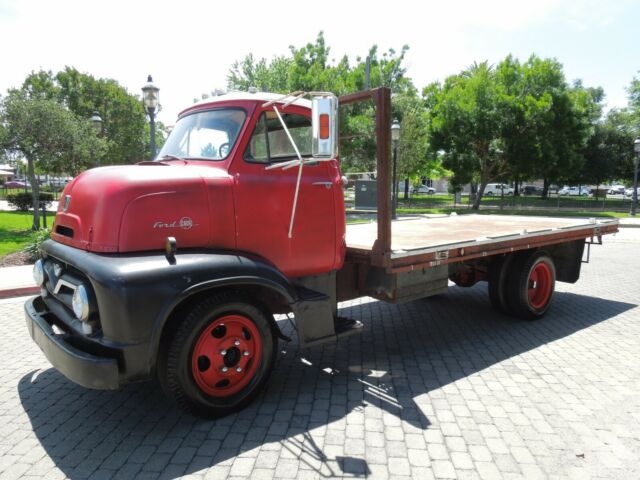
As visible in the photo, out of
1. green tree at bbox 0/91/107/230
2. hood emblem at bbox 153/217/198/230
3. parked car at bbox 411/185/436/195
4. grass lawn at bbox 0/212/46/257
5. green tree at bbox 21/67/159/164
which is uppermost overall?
green tree at bbox 21/67/159/164

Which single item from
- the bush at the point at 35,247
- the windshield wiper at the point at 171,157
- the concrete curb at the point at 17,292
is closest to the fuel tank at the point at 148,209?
the windshield wiper at the point at 171,157

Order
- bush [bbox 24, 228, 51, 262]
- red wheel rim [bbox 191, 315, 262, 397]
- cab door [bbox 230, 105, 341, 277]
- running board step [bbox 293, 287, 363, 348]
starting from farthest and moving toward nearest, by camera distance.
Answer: bush [bbox 24, 228, 51, 262]
running board step [bbox 293, 287, 363, 348]
cab door [bbox 230, 105, 341, 277]
red wheel rim [bbox 191, 315, 262, 397]

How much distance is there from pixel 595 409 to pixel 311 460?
7.80 ft

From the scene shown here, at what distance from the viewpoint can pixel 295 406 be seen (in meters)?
3.90

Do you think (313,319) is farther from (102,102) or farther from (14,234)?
(102,102)

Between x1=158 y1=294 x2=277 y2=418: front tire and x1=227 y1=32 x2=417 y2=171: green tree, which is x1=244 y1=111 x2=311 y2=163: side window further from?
x1=227 y1=32 x2=417 y2=171: green tree

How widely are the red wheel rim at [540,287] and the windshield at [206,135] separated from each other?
455 centimetres

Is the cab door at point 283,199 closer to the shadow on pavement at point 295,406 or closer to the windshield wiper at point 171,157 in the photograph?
the windshield wiper at point 171,157

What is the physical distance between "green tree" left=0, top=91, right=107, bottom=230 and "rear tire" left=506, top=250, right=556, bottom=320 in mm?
14968

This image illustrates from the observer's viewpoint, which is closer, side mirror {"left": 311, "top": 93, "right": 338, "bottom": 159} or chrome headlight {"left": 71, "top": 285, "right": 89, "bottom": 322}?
chrome headlight {"left": 71, "top": 285, "right": 89, "bottom": 322}

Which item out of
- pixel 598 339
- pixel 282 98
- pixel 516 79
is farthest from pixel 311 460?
pixel 516 79

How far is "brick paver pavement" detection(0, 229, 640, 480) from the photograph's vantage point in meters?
3.07

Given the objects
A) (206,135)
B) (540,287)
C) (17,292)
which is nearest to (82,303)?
(206,135)

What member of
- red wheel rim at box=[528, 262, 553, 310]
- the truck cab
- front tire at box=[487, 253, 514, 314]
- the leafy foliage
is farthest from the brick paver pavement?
the leafy foliage
